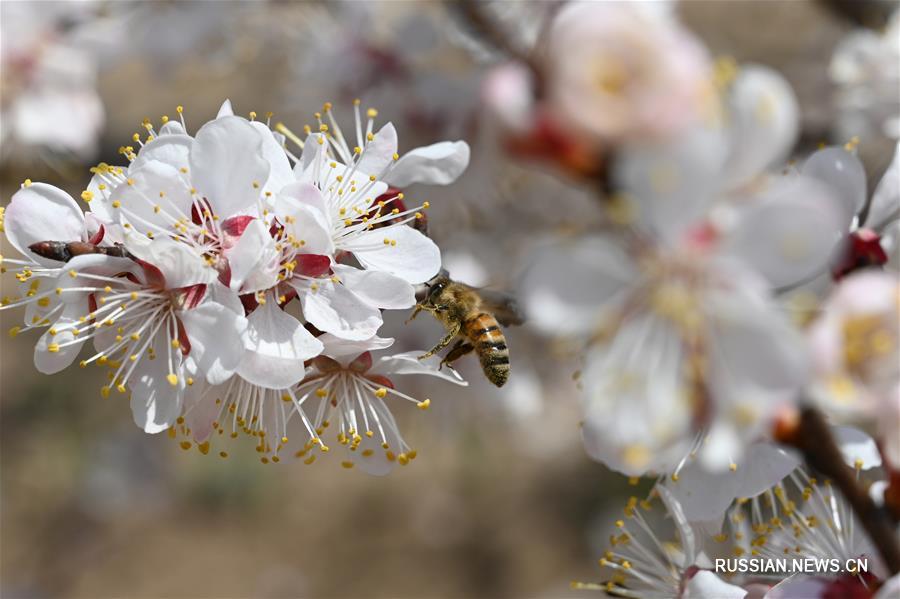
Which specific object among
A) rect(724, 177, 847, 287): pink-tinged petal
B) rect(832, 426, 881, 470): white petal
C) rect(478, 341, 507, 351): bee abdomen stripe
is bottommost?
rect(478, 341, 507, 351): bee abdomen stripe

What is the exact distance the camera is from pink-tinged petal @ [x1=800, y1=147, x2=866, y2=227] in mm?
1060

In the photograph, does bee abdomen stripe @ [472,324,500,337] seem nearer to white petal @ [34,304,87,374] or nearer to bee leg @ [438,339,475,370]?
bee leg @ [438,339,475,370]

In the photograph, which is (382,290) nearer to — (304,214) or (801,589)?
(304,214)

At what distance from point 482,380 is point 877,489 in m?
1.36

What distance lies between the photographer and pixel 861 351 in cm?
72

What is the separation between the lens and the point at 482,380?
7.63ft

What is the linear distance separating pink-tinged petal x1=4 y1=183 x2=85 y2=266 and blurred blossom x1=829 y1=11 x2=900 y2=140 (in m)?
1.62

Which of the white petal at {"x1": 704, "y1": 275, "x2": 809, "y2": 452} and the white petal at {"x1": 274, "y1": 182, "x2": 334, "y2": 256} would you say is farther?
the white petal at {"x1": 274, "y1": 182, "x2": 334, "y2": 256}

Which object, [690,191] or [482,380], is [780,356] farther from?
[482,380]

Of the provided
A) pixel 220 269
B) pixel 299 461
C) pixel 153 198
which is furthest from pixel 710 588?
pixel 299 461

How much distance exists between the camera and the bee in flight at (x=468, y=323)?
115 centimetres

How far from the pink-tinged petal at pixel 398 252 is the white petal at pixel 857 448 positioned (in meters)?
0.54

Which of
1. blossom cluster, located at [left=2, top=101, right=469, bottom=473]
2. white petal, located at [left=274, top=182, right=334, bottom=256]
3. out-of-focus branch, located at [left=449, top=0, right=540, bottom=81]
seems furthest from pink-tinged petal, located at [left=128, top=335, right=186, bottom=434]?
out-of-focus branch, located at [left=449, top=0, right=540, bottom=81]

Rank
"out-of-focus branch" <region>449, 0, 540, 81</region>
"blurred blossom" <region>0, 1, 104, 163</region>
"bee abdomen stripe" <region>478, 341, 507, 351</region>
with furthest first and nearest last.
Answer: "blurred blossom" <region>0, 1, 104, 163</region> < "out-of-focus branch" <region>449, 0, 540, 81</region> < "bee abdomen stripe" <region>478, 341, 507, 351</region>
